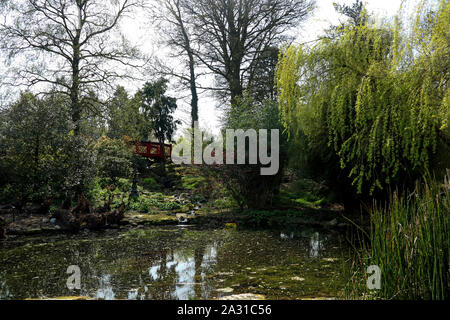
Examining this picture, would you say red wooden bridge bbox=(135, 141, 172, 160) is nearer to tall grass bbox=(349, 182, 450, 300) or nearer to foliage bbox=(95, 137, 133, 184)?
foliage bbox=(95, 137, 133, 184)

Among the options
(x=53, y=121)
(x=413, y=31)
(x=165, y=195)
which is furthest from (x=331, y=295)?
(x=165, y=195)

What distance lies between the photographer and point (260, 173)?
9836 millimetres

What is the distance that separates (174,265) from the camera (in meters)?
5.15

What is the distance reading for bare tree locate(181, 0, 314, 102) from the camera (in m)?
14.3

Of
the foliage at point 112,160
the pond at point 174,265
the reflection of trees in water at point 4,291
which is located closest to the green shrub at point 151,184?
the foliage at point 112,160

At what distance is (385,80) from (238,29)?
11251 millimetres

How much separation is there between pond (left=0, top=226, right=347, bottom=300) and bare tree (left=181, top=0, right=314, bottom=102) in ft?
28.9

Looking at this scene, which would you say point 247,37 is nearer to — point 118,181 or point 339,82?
point 118,181

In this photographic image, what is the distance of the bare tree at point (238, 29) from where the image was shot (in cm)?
1429

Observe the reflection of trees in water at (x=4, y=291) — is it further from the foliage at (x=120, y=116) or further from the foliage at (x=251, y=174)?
the foliage at (x=120, y=116)

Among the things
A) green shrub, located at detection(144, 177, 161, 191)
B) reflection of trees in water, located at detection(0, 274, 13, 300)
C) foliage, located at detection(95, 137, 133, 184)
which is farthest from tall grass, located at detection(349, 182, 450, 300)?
green shrub, located at detection(144, 177, 161, 191)

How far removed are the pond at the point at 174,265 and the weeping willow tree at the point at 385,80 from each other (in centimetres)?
173

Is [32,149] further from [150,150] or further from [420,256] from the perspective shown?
[150,150]
